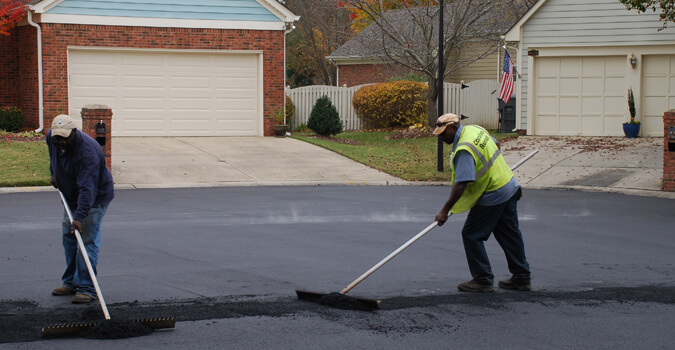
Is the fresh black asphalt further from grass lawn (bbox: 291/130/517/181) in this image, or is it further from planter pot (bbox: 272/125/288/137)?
planter pot (bbox: 272/125/288/137)

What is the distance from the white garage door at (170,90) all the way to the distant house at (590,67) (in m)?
8.10

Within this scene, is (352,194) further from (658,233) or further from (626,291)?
(626,291)

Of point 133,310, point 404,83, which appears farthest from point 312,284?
point 404,83

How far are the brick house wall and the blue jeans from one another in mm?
15421

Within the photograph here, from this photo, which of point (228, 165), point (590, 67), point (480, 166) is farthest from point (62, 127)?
point (590, 67)

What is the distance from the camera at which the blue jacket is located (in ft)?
23.0

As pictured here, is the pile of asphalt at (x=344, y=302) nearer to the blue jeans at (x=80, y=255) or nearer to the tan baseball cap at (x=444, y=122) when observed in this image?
the tan baseball cap at (x=444, y=122)

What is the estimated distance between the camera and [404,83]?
2811cm

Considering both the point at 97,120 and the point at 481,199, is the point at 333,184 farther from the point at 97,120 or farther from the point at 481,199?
the point at 481,199

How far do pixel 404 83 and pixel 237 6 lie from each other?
703cm

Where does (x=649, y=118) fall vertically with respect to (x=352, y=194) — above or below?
above

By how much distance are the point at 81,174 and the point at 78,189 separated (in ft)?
0.73

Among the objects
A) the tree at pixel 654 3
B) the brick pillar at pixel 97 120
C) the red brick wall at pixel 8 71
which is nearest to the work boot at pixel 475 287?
the brick pillar at pixel 97 120

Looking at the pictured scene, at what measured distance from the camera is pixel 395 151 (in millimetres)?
22109
